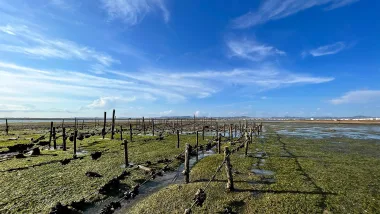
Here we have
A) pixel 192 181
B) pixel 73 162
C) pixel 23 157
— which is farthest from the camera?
pixel 23 157

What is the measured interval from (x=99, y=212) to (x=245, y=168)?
10247 millimetres

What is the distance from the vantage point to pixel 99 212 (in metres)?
8.66

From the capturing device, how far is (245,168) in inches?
599

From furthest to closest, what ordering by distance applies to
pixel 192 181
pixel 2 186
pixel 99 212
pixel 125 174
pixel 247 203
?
pixel 125 174
pixel 192 181
pixel 2 186
pixel 247 203
pixel 99 212

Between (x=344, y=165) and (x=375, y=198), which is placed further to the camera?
(x=344, y=165)

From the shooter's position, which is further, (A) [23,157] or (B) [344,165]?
(A) [23,157]

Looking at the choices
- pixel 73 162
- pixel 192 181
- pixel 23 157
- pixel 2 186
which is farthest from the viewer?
pixel 23 157

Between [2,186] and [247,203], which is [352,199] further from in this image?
[2,186]

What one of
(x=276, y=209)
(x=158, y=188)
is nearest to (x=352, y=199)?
(x=276, y=209)

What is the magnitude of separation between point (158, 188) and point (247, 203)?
191 inches

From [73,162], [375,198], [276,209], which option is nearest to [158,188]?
[276,209]

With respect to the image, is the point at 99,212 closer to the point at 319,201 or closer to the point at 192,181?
the point at 192,181

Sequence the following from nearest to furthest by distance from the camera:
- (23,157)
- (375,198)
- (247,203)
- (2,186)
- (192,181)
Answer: (247,203)
(375,198)
(2,186)
(192,181)
(23,157)

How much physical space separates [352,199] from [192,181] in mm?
7925
